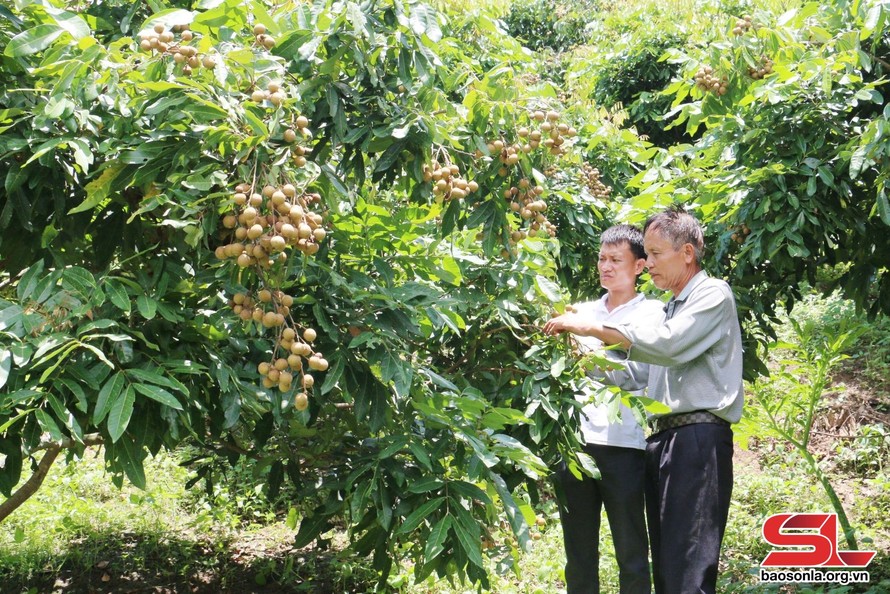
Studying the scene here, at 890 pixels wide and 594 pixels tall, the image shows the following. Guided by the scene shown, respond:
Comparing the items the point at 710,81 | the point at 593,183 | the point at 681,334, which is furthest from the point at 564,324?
the point at 593,183

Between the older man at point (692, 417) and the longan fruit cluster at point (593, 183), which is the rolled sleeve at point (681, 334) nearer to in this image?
the older man at point (692, 417)

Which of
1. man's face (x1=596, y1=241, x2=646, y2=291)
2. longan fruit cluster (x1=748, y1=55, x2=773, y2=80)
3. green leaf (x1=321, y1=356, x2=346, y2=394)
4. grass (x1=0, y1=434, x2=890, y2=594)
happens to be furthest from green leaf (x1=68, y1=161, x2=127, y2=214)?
longan fruit cluster (x1=748, y1=55, x2=773, y2=80)

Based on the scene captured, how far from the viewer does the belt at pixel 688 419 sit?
250 centimetres

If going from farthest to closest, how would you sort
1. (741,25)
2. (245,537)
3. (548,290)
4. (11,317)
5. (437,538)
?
(245,537), (741,25), (548,290), (437,538), (11,317)

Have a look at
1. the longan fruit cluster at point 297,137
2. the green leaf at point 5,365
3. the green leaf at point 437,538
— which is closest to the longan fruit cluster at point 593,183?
the green leaf at point 437,538

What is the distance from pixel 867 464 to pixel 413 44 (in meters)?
4.62

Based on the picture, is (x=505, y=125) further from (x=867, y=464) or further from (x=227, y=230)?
(x=867, y=464)

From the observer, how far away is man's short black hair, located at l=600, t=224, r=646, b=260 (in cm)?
303

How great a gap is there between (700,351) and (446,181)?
95cm

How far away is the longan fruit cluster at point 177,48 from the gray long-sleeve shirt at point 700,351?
4.40ft

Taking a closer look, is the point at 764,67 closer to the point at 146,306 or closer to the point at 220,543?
the point at 146,306

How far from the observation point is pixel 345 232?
2.27 meters

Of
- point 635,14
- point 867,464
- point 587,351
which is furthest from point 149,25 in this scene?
point 635,14

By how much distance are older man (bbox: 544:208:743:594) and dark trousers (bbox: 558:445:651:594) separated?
20cm
